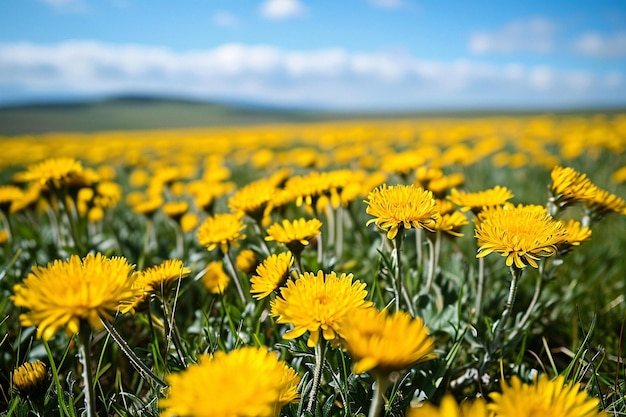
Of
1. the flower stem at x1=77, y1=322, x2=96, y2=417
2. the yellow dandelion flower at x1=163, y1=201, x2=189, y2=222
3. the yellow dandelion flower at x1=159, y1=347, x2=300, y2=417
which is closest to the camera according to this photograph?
the yellow dandelion flower at x1=159, y1=347, x2=300, y2=417

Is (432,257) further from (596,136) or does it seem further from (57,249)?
(596,136)

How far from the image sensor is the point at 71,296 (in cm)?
97

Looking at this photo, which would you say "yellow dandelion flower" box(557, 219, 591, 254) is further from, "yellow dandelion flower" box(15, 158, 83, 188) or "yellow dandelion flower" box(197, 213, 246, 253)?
"yellow dandelion flower" box(15, 158, 83, 188)

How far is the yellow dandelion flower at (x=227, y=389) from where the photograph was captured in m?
0.77

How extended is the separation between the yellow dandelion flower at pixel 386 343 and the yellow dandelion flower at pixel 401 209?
0.45m

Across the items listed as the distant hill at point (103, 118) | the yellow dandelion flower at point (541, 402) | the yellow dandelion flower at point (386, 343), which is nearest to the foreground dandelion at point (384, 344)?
the yellow dandelion flower at point (386, 343)

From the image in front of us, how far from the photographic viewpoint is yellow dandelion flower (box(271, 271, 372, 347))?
103cm

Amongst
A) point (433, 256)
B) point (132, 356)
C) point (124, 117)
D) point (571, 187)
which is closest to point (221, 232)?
point (132, 356)

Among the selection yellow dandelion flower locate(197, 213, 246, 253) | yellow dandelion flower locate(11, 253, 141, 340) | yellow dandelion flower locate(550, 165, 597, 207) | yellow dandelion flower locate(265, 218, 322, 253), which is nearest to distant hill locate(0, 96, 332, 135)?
yellow dandelion flower locate(197, 213, 246, 253)

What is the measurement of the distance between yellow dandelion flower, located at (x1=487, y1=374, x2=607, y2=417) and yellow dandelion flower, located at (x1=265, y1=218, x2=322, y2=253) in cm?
82

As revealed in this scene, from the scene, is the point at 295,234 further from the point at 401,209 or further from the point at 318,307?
the point at 318,307

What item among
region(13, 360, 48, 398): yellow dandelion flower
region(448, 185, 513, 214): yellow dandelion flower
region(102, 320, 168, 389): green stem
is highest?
region(448, 185, 513, 214): yellow dandelion flower

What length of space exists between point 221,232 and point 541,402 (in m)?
1.22

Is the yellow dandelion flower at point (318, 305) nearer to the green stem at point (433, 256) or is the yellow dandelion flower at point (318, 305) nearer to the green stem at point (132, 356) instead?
the green stem at point (132, 356)
